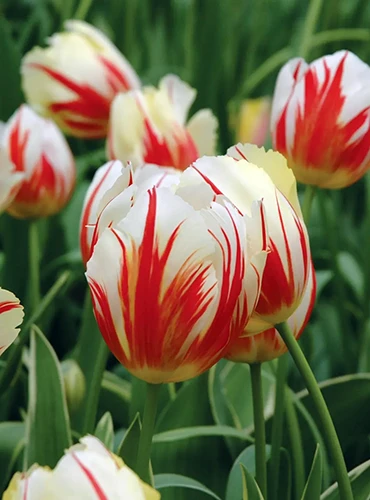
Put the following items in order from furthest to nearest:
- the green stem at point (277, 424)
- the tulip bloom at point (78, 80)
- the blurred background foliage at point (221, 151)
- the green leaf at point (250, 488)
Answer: the tulip bloom at point (78, 80) < the blurred background foliage at point (221, 151) < the green stem at point (277, 424) < the green leaf at point (250, 488)

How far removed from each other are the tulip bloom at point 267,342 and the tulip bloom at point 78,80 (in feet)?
1.38

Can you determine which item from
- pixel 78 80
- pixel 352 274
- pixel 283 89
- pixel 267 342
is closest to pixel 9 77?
pixel 78 80

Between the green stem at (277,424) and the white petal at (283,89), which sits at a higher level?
the white petal at (283,89)

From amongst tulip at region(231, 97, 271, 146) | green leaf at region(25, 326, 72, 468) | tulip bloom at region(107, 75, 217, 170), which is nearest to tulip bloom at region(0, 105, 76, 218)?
tulip bloom at region(107, 75, 217, 170)

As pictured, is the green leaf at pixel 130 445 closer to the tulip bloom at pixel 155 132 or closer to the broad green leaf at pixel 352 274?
the tulip bloom at pixel 155 132

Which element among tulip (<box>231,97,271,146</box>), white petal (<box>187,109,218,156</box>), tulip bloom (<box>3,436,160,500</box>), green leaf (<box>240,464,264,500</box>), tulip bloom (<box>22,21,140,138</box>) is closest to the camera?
tulip bloom (<box>3,436,160,500</box>)

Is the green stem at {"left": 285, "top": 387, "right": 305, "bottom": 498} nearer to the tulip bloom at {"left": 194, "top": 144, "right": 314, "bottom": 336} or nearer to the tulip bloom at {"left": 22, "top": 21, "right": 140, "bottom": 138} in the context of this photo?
the tulip bloom at {"left": 194, "top": 144, "right": 314, "bottom": 336}

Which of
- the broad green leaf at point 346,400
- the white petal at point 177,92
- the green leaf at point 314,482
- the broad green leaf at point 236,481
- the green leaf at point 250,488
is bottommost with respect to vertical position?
the broad green leaf at point 346,400

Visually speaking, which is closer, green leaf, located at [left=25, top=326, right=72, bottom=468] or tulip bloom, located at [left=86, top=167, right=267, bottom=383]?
tulip bloom, located at [left=86, top=167, right=267, bottom=383]

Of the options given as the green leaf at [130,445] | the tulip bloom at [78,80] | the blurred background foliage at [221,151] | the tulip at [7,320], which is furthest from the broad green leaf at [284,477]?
the tulip bloom at [78,80]

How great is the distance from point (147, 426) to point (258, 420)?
82 mm

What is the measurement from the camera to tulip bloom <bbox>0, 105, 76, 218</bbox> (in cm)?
65

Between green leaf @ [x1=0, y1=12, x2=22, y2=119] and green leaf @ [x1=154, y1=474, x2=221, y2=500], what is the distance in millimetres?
603

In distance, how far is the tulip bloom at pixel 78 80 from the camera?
0.78m
